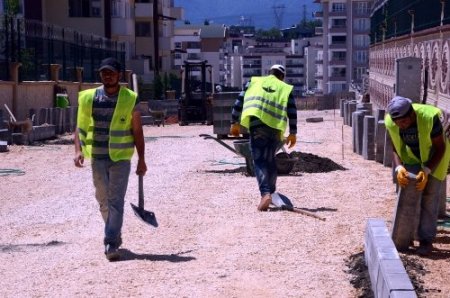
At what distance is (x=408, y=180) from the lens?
8992mm

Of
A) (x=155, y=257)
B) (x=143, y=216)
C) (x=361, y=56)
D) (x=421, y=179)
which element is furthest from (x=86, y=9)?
(x=361, y=56)

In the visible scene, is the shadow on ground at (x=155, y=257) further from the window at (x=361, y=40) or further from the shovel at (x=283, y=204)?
the window at (x=361, y=40)

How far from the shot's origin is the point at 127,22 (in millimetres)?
64562

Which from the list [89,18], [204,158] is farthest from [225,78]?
[204,158]

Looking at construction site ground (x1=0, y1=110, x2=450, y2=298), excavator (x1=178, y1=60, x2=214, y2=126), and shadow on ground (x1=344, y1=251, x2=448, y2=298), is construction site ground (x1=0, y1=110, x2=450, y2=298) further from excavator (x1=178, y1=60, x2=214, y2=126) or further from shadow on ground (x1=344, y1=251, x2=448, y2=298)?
excavator (x1=178, y1=60, x2=214, y2=126)

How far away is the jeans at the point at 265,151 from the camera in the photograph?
12336mm

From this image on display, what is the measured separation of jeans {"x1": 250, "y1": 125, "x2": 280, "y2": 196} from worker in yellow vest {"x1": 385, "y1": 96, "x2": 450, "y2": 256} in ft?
10.7

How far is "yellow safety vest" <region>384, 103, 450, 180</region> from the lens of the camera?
29.0 ft

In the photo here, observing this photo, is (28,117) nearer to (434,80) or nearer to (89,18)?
(434,80)

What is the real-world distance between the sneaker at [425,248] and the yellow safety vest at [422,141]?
2.00 ft

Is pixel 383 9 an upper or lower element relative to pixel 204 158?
upper

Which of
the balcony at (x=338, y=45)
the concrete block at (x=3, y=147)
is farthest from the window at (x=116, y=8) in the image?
the balcony at (x=338, y=45)

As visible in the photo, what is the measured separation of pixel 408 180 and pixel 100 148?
9.14ft

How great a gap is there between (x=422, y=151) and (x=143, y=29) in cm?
6547
